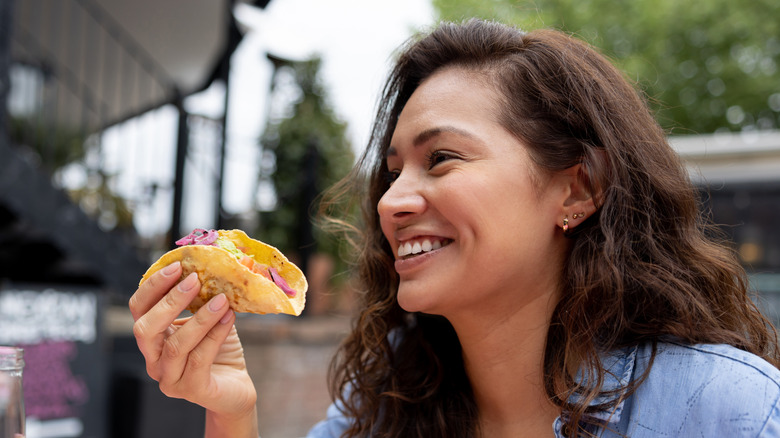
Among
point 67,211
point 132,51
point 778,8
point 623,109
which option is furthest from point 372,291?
point 778,8

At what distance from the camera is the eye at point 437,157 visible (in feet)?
5.54

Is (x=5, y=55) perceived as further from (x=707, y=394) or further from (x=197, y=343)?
(x=707, y=394)

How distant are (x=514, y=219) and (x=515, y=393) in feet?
1.71

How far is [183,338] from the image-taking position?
1438 millimetres

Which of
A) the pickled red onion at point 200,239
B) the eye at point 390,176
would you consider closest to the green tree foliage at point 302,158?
the eye at point 390,176

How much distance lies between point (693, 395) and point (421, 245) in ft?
2.47

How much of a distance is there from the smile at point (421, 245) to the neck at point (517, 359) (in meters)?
0.25

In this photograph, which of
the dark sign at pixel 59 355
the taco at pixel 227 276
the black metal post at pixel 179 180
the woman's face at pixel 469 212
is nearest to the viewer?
the taco at pixel 227 276

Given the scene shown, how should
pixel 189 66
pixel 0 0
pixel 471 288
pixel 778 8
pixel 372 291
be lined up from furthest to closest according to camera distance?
pixel 778 8 → pixel 189 66 → pixel 0 0 → pixel 372 291 → pixel 471 288

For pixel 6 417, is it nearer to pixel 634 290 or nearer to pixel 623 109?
→ pixel 634 290

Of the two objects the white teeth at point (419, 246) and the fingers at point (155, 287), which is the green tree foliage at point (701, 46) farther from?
the fingers at point (155, 287)

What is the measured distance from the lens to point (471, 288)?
1642 mm

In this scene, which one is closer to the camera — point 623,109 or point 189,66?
point 623,109

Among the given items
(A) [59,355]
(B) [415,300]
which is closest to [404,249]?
(B) [415,300]
